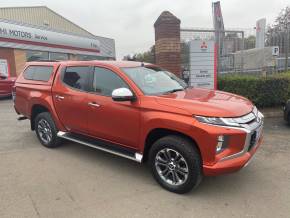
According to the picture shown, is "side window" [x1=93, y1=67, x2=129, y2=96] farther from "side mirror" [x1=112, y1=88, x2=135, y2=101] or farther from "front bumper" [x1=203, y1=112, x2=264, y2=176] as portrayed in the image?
"front bumper" [x1=203, y1=112, x2=264, y2=176]

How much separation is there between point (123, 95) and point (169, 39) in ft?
17.3

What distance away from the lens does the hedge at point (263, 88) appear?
8418 millimetres

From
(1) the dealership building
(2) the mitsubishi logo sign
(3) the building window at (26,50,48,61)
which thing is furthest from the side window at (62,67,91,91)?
(3) the building window at (26,50,48,61)

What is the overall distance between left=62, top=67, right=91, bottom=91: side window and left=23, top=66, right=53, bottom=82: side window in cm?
57

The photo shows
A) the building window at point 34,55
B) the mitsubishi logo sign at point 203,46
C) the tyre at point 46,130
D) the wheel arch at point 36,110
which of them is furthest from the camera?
the building window at point 34,55

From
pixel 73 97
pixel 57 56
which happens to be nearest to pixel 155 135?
pixel 73 97

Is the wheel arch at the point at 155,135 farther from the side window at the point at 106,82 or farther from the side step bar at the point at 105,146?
the side window at the point at 106,82

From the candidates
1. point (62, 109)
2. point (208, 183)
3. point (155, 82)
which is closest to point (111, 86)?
point (155, 82)

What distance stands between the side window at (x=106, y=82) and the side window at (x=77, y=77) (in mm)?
229

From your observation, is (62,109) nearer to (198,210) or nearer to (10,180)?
(10,180)

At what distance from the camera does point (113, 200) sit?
3.72 m

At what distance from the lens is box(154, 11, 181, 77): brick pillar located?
8.77m

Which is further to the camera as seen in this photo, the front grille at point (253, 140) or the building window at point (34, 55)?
the building window at point (34, 55)

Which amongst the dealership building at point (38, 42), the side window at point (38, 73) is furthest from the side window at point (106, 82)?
the dealership building at point (38, 42)
